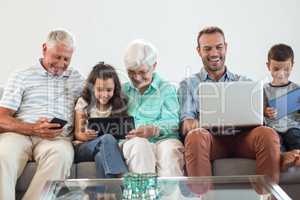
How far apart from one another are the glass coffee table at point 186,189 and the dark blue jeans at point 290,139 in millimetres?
523

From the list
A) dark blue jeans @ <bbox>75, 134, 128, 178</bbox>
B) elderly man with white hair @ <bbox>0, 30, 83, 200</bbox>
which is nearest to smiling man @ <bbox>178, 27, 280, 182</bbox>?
dark blue jeans @ <bbox>75, 134, 128, 178</bbox>

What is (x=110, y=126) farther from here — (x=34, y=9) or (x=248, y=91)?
(x=34, y=9)

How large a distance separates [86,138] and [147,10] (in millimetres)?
1273

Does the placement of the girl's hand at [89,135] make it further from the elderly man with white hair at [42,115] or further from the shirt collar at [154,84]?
the shirt collar at [154,84]

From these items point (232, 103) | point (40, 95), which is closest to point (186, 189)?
point (232, 103)

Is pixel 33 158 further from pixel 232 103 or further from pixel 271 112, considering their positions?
pixel 271 112

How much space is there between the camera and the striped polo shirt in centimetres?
258

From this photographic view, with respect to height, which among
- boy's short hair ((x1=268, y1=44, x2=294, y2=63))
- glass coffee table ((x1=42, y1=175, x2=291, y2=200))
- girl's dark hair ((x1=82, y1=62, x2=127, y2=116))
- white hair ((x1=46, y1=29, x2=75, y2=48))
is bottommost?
glass coffee table ((x1=42, y1=175, x2=291, y2=200))

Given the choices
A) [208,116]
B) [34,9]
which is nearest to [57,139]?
[208,116]

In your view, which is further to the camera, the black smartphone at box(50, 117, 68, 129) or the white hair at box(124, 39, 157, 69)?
the white hair at box(124, 39, 157, 69)

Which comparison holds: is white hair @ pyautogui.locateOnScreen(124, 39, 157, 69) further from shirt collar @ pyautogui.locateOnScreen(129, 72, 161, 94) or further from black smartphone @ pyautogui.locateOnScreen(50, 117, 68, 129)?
black smartphone @ pyautogui.locateOnScreen(50, 117, 68, 129)

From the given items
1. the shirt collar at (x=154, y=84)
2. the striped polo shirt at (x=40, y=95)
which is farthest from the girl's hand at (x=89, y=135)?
the shirt collar at (x=154, y=84)

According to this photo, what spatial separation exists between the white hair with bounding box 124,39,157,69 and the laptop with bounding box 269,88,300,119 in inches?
26.3

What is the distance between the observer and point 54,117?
2574 millimetres
